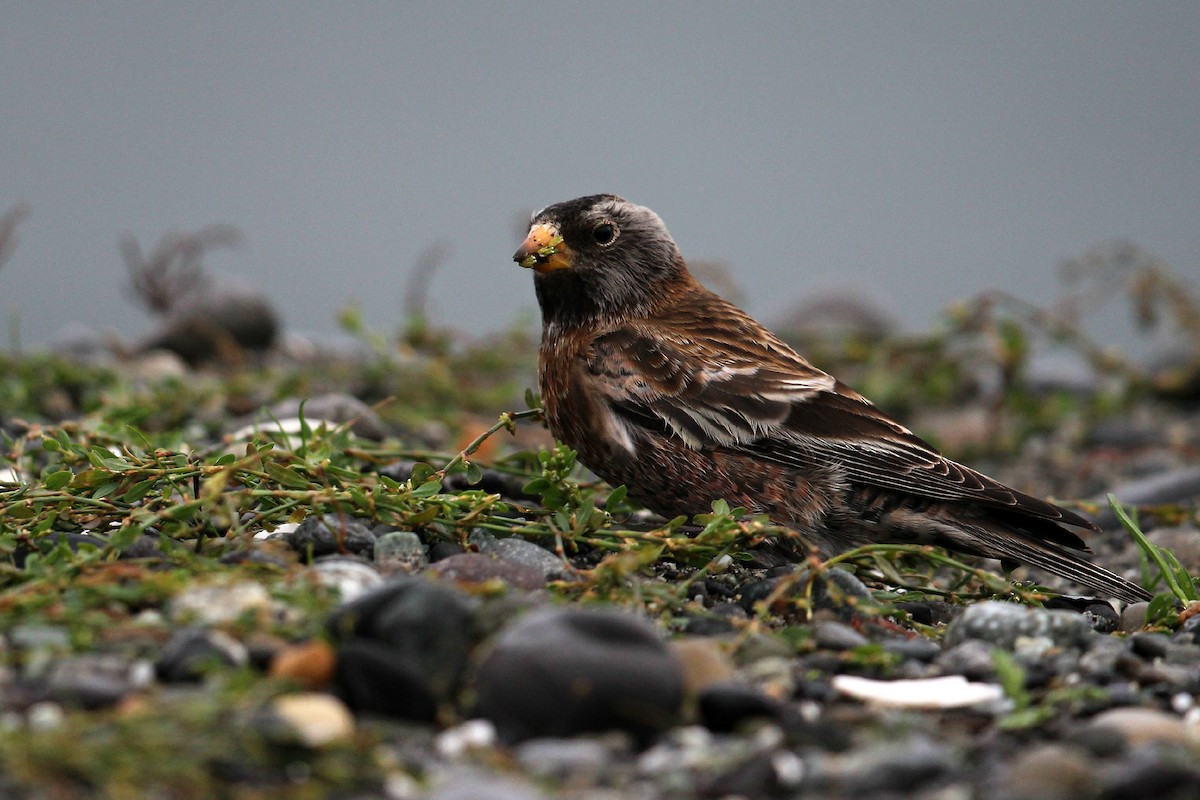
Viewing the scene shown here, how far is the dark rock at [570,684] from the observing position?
2.49 m

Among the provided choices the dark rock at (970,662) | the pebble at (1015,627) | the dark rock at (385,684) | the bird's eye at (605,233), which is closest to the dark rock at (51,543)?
the dark rock at (385,684)

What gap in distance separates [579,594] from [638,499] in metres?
1.14

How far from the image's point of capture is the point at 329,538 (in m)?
3.66

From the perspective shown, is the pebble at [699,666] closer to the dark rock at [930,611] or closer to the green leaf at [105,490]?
the dark rock at [930,611]

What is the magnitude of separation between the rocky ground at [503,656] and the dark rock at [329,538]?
11 mm

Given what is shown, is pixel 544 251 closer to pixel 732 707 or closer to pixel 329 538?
pixel 329 538

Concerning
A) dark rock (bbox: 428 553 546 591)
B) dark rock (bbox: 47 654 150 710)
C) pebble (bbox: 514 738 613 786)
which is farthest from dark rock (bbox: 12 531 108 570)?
pebble (bbox: 514 738 613 786)

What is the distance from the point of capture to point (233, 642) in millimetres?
2672

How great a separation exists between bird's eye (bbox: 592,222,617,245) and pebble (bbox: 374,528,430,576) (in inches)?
67.0

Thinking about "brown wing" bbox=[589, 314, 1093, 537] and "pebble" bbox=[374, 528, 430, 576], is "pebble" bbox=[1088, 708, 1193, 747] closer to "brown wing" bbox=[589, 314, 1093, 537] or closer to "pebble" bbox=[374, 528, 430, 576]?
"brown wing" bbox=[589, 314, 1093, 537]

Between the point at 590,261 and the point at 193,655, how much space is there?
Result: 8.63ft

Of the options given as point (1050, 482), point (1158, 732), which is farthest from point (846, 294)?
point (1158, 732)

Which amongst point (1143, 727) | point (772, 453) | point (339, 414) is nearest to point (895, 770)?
point (1143, 727)

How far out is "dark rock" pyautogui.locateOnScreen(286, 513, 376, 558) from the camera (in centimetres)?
362
